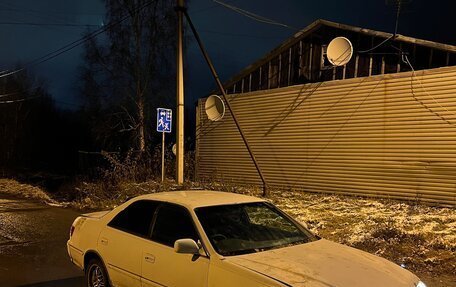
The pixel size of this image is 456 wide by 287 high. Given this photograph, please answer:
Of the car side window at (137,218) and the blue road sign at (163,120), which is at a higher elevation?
the blue road sign at (163,120)

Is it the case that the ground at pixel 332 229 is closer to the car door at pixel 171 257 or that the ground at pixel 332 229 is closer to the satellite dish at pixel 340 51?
the car door at pixel 171 257

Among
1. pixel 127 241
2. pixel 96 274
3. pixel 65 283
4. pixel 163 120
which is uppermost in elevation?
pixel 163 120

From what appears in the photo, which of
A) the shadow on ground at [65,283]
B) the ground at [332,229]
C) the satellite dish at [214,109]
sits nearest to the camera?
the shadow on ground at [65,283]

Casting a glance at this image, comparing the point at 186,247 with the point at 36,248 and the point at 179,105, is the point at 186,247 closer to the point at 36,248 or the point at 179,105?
the point at 36,248

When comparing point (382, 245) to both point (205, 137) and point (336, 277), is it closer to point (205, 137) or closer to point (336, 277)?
point (336, 277)

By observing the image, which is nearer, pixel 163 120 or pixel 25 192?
pixel 163 120

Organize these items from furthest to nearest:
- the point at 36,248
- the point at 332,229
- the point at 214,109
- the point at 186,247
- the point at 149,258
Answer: the point at 214,109 → the point at 332,229 → the point at 36,248 → the point at 149,258 → the point at 186,247

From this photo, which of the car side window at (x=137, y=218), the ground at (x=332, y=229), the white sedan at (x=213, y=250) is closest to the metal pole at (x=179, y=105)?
the ground at (x=332, y=229)

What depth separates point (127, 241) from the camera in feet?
16.3

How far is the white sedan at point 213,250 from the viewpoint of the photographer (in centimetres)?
367

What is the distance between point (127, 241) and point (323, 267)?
2.24 m

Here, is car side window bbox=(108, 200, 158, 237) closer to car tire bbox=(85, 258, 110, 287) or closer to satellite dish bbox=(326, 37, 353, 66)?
car tire bbox=(85, 258, 110, 287)

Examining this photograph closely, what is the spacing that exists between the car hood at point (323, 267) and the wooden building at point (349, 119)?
331 inches

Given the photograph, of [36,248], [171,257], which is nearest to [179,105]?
[36,248]
